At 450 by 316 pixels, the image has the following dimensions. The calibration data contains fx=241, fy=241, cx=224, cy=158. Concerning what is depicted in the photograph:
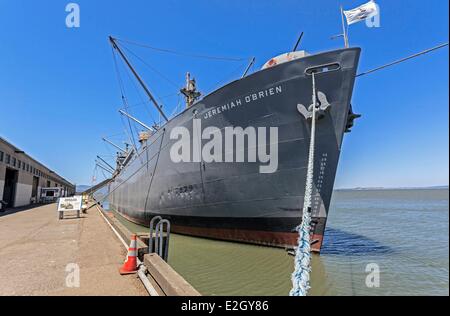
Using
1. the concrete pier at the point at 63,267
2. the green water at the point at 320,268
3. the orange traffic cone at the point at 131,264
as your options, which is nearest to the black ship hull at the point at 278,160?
the green water at the point at 320,268

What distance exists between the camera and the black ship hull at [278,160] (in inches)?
295

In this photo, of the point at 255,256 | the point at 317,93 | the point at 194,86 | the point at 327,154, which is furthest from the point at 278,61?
the point at 194,86

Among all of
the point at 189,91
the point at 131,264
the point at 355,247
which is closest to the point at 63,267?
the point at 131,264

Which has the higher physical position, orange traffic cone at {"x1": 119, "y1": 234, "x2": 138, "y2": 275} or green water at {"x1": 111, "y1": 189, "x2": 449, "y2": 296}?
orange traffic cone at {"x1": 119, "y1": 234, "x2": 138, "y2": 275}

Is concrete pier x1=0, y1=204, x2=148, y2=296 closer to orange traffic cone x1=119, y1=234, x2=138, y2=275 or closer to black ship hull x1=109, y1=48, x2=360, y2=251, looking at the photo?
orange traffic cone x1=119, y1=234, x2=138, y2=275

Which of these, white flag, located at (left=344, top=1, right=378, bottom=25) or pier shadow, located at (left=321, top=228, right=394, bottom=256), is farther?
pier shadow, located at (left=321, top=228, right=394, bottom=256)

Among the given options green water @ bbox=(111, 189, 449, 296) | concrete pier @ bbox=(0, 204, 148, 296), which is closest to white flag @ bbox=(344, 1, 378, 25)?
green water @ bbox=(111, 189, 449, 296)

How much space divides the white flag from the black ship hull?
0.87 metres

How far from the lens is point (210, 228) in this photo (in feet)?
31.7

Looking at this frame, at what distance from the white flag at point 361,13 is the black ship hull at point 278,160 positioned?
87 cm

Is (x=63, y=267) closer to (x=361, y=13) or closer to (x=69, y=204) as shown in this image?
(x=361, y=13)

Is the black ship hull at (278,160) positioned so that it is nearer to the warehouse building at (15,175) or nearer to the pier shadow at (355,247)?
the pier shadow at (355,247)

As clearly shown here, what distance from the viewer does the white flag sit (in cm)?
675

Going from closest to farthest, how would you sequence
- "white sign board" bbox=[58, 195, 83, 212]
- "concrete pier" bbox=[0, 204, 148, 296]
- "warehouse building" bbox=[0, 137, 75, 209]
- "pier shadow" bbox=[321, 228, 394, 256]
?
"concrete pier" bbox=[0, 204, 148, 296], "pier shadow" bbox=[321, 228, 394, 256], "white sign board" bbox=[58, 195, 83, 212], "warehouse building" bbox=[0, 137, 75, 209]
